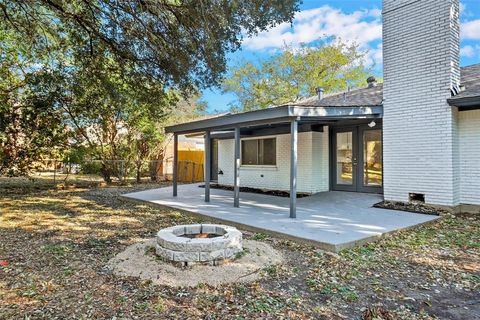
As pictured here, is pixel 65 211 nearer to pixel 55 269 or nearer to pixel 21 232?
pixel 21 232

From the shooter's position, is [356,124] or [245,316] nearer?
[245,316]

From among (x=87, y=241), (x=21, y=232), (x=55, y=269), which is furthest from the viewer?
(x=21, y=232)

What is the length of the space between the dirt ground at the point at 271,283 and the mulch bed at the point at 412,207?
973 millimetres

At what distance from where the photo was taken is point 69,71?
34.0ft

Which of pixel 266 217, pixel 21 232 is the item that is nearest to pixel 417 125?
pixel 266 217

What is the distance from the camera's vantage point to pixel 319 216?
643cm

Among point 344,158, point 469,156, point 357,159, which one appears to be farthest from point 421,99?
point 344,158

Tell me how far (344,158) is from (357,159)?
497 millimetres

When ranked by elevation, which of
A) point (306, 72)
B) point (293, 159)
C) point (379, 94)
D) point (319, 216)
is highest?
point (306, 72)

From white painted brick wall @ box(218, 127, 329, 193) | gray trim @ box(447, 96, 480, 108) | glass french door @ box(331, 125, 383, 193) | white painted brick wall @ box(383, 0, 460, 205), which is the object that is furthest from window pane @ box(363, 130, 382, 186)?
gray trim @ box(447, 96, 480, 108)

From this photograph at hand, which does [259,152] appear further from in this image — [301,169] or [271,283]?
[271,283]

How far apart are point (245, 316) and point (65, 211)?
6562mm

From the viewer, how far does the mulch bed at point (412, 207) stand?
687 centimetres

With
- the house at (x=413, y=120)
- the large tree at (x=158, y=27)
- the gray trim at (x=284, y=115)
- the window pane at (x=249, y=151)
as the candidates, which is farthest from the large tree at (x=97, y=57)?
the window pane at (x=249, y=151)
